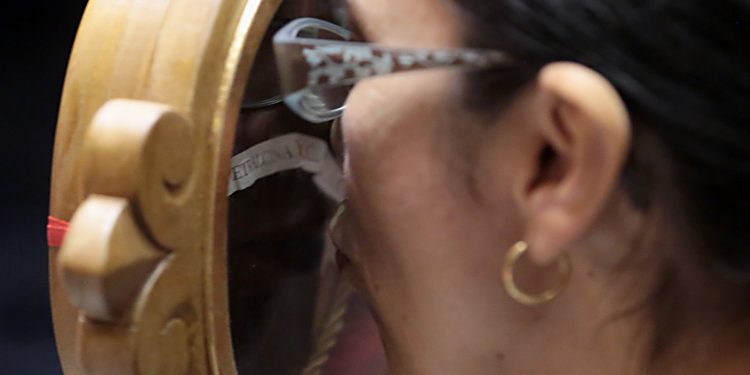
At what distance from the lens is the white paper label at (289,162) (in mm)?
563

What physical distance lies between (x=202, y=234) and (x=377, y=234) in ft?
0.36

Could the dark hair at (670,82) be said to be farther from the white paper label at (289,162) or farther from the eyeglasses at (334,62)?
the white paper label at (289,162)

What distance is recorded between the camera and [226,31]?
464mm

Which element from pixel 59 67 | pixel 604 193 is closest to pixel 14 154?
pixel 59 67

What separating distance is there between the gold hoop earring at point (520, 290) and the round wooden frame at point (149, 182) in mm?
176

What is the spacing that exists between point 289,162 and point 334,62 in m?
0.18

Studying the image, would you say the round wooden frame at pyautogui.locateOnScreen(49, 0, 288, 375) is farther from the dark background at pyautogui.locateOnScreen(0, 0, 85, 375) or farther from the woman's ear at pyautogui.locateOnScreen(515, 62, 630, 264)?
the dark background at pyautogui.locateOnScreen(0, 0, 85, 375)

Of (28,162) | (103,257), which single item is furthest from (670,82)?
(28,162)

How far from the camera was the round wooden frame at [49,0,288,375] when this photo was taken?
0.40m

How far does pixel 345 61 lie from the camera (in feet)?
1.53

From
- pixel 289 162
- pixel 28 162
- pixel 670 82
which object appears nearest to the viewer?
pixel 670 82

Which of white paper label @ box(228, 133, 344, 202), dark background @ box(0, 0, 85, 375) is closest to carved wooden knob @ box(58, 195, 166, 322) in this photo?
white paper label @ box(228, 133, 344, 202)

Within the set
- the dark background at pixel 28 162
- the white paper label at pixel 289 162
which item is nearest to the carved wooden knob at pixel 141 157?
the white paper label at pixel 289 162

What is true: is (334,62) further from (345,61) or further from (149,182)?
(149,182)
